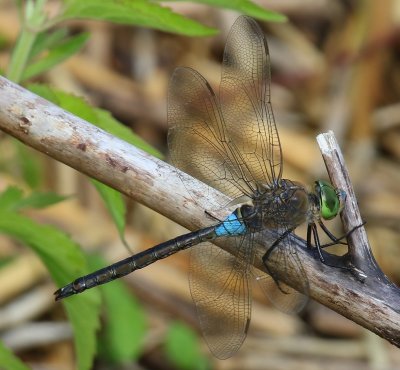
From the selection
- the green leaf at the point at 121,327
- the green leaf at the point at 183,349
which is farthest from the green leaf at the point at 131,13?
the green leaf at the point at 183,349

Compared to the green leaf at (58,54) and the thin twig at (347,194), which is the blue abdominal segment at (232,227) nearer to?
the thin twig at (347,194)

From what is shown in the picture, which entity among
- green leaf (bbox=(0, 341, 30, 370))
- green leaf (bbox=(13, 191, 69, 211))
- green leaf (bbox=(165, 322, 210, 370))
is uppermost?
green leaf (bbox=(13, 191, 69, 211))

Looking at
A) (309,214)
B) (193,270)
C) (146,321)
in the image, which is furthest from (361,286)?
(146,321)

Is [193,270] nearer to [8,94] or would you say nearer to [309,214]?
[309,214]

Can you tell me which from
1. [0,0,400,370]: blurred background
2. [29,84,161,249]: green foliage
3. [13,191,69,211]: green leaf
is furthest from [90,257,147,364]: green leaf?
[29,84,161,249]: green foliage

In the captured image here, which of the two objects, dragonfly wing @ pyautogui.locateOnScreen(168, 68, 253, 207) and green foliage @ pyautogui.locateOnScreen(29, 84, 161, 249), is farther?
dragonfly wing @ pyautogui.locateOnScreen(168, 68, 253, 207)

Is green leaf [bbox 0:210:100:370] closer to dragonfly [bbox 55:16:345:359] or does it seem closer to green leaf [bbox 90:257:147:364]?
dragonfly [bbox 55:16:345:359]

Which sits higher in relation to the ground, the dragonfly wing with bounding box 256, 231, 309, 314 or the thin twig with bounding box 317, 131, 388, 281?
the thin twig with bounding box 317, 131, 388, 281
